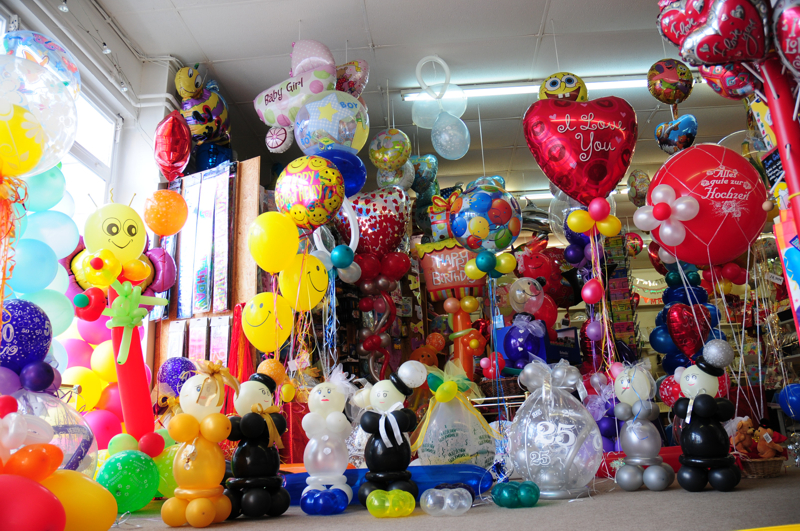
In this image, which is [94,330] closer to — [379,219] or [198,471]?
[198,471]

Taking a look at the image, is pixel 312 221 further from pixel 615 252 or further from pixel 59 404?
pixel 615 252

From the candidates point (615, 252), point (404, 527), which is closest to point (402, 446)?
point (404, 527)

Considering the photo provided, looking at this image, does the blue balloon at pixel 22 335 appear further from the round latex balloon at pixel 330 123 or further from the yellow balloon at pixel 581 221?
the yellow balloon at pixel 581 221

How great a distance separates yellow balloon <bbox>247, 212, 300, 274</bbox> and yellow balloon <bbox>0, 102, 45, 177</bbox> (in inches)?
53.2

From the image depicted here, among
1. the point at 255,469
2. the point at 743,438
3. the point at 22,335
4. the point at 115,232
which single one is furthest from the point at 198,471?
the point at 743,438

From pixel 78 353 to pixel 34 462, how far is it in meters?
1.92

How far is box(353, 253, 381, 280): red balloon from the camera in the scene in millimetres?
4672

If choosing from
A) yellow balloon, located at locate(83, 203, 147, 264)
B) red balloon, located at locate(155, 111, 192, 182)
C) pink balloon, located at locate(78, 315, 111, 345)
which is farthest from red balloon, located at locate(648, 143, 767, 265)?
pink balloon, located at locate(78, 315, 111, 345)

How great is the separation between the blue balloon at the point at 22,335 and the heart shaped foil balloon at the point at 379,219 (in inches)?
105

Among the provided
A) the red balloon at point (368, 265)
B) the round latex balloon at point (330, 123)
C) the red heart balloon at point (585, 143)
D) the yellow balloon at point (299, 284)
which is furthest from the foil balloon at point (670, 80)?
the yellow balloon at point (299, 284)

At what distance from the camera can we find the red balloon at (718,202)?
280cm

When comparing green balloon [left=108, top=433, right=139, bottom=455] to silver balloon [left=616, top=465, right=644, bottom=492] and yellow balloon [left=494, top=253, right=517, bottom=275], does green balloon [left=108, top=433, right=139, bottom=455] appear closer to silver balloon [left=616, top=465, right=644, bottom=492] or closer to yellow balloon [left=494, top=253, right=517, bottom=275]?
silver balloon [left=616, top=465, right=644, bottom=492]

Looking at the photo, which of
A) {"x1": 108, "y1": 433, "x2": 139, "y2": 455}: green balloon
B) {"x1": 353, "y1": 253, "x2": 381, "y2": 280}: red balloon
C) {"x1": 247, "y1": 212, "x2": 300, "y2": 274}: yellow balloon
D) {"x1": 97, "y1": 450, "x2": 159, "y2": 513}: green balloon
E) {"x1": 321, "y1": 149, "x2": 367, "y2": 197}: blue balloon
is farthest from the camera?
{"x1": 353, "y1": 253, "x2": 381, "y2": 280}: red balloon

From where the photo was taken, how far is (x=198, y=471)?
7.79 feet
